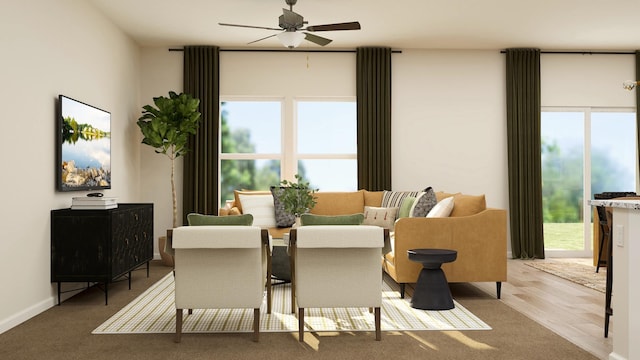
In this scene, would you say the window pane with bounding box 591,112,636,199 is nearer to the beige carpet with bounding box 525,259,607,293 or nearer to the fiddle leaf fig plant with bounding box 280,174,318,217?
the beige carpet with bounding box 525,259,607,293

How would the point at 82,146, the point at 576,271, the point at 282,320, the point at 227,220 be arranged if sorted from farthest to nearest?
the point at 576,271 → the point at 82,146 → the point at 282,320 → the point at 227,220

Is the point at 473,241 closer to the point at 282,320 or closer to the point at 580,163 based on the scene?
the point at 282,320

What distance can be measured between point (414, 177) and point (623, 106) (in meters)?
3.15

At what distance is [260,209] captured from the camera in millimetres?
7480

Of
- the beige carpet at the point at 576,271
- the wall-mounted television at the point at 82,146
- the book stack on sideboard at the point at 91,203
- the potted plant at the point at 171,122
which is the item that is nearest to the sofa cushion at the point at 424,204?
the beige carpet at the point at 576,271

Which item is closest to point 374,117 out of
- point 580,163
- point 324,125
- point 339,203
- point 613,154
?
point 324,125

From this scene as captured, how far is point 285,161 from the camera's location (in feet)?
27.3

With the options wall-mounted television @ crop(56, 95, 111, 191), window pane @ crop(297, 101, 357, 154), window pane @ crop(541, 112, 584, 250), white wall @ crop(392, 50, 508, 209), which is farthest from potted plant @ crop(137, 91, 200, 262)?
window pane @ crop(541, 112, 584, 250)

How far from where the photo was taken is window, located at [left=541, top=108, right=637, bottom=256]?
8.48m

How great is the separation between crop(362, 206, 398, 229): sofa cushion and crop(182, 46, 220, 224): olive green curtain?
2.18m

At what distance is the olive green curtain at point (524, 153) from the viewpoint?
827cm

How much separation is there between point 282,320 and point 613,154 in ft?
20.3

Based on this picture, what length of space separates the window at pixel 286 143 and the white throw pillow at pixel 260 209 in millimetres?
776

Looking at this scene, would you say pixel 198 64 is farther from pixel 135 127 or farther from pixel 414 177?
pixel 414 177
